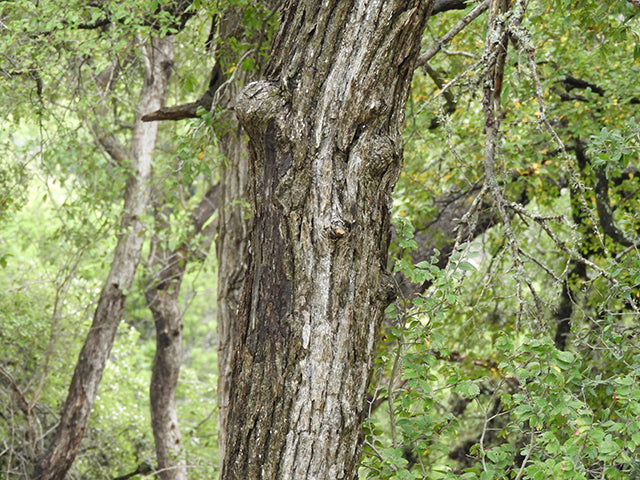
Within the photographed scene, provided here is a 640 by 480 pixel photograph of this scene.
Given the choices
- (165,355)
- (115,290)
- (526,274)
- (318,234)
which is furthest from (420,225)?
(165,355)

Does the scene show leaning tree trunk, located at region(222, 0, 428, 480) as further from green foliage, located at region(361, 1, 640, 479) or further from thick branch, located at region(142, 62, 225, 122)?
thick branch, located at region(142, 62, 225, 122)

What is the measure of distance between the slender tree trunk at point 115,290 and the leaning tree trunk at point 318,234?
5.52m

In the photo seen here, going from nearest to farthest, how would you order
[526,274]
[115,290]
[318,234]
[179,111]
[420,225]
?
[318,234] → [526,274] → [179,111] → [420,225] → [115,290]

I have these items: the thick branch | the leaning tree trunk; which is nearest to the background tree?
the leaning tree trunk

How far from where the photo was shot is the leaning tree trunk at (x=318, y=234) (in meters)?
2.75

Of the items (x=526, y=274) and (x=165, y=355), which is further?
(x=165, y=355)

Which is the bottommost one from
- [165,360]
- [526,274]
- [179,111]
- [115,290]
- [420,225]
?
A: [165,360]

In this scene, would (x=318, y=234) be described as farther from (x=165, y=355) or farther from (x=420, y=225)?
(x=165, y=355)

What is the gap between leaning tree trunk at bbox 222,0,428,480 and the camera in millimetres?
2748

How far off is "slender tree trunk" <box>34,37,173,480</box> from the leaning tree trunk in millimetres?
5517

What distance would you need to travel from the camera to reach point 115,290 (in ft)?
28.8

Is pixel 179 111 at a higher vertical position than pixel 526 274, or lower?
higher

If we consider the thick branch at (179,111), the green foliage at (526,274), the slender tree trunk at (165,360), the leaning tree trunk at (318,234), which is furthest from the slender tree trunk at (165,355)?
the leaning tree trunk at (318,234)

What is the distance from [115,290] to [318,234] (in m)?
6.42
